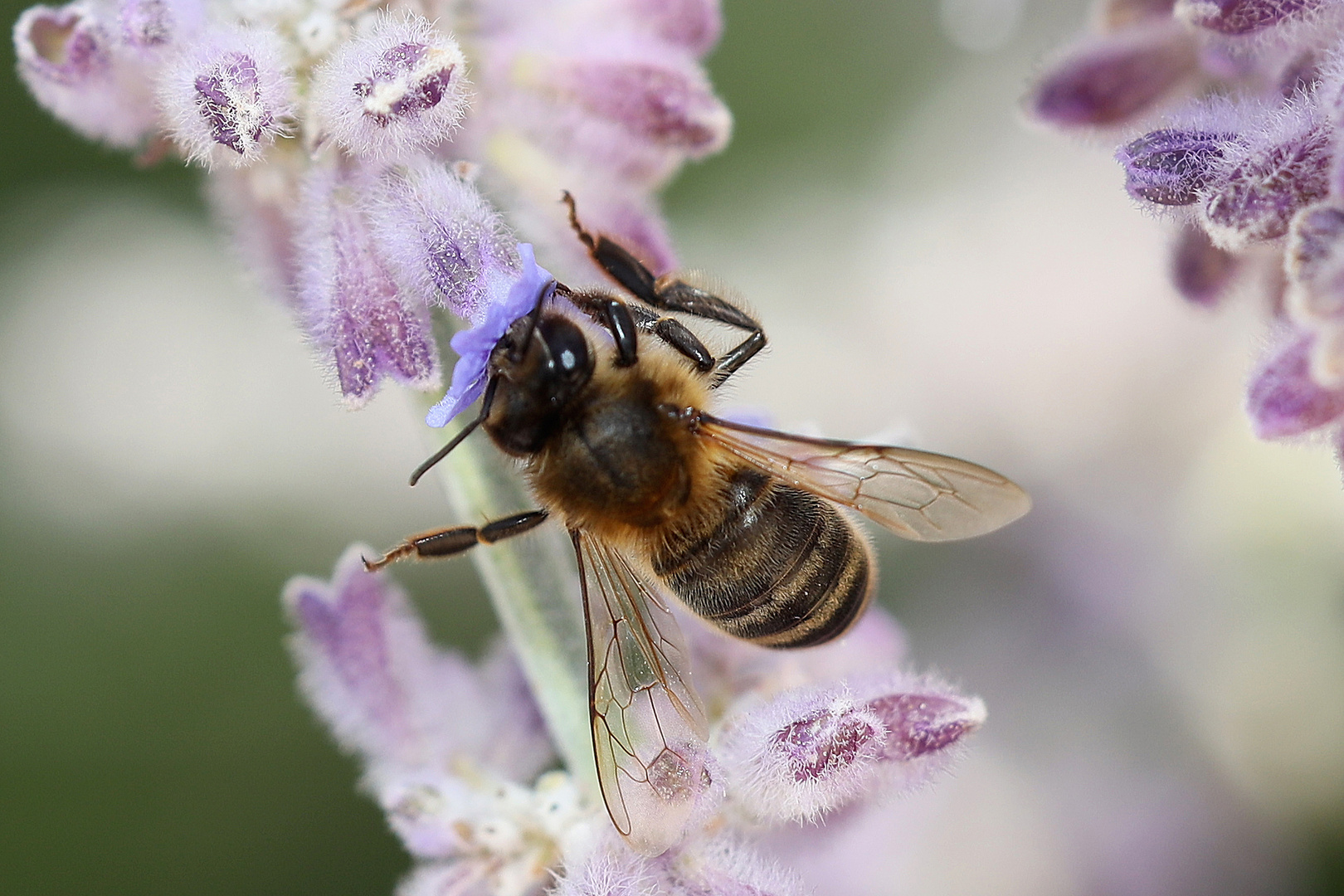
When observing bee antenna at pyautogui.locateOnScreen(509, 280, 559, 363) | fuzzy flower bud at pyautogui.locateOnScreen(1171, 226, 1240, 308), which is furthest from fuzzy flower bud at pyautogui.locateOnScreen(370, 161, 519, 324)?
fuzzy flower bud at pyautogui.locateOnScreen(1171, 226, 1240, 308)

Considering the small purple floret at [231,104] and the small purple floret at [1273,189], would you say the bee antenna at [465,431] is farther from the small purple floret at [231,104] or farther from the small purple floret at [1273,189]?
the small purple floret at [1273,189]

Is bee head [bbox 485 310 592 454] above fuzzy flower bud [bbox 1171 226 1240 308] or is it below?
above

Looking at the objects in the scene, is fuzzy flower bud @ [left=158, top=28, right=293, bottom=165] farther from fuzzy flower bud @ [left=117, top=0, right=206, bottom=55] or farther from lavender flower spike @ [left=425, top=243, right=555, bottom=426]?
lavender flower spike @ [left=425, top=243, right=555, bottom=426]

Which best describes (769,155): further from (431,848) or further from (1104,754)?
(431,848)

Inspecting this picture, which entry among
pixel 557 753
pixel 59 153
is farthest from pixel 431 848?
pixel 59 153

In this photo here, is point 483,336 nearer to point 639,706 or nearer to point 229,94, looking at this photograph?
point 229,94

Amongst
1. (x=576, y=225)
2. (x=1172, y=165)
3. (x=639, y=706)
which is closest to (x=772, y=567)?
(x=639, y=706)

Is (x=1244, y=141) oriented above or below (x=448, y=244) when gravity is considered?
below
